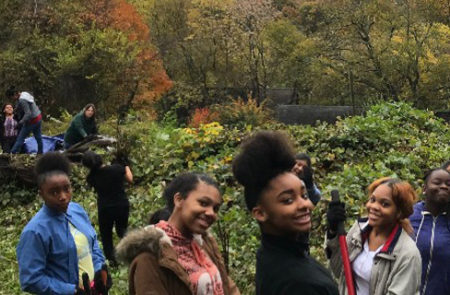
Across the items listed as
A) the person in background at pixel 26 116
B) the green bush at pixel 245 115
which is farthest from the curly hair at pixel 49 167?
the green bush at pixel 245 115

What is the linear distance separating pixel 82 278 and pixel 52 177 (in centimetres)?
66

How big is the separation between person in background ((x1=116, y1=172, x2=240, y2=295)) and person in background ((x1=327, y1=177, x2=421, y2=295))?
33.8 inches

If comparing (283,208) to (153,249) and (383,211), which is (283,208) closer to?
(153,249)

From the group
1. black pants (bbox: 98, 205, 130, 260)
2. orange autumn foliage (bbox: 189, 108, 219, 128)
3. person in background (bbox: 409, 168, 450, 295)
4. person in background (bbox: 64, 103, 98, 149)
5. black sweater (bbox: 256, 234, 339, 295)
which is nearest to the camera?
black sweater (bbox: 256, 234, 339, 295)

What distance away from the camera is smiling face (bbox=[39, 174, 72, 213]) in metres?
3.63

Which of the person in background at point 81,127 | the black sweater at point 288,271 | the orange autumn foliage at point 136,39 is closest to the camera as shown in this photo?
the black sweater at point 288,271

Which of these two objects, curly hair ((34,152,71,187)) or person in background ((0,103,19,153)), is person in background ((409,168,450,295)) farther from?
person in background ((0,103,19,153))

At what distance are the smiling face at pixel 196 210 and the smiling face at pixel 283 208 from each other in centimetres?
56

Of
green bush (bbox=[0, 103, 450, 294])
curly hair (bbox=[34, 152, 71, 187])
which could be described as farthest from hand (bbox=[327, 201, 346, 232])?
green bush (bbox=[0, 103, 450, 294])

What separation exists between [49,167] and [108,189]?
2950mm

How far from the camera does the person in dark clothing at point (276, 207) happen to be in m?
2.26

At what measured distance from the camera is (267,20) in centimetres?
3628

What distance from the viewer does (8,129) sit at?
38.6ft

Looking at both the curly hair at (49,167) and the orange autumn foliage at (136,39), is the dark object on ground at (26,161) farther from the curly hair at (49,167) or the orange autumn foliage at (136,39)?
the orange autumn foliage at (136,39)
